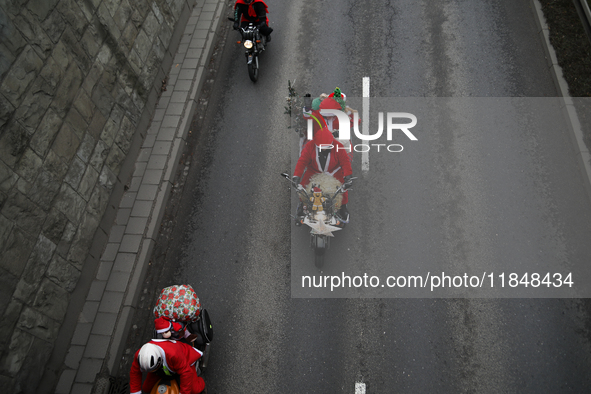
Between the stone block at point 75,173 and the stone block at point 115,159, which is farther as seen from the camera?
the stone block at point 115,159

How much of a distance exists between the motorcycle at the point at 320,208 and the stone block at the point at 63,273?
157 inches

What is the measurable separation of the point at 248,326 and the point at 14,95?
5.11 metres

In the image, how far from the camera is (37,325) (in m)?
5.86

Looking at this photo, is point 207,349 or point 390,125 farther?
point 390,125

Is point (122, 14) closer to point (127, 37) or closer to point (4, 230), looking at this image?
point (127, 37)

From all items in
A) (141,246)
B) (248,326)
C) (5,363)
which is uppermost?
(141,246)

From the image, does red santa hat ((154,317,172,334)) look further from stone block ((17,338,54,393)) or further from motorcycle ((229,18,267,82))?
motorcycle ((229,18,267,82))

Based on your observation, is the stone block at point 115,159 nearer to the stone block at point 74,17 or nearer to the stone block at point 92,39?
the stone block at point 92,39

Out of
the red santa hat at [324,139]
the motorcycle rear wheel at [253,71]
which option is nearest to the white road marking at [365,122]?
→ the red santa hat at [324,139]

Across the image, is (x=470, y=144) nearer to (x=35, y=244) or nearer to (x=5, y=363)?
(x=35, y=244)

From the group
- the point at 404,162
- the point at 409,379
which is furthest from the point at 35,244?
the point at 404,162

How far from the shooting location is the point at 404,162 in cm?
806

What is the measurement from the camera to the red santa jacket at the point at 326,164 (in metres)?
6.76

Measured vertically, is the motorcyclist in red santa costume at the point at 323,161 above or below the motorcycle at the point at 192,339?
above
